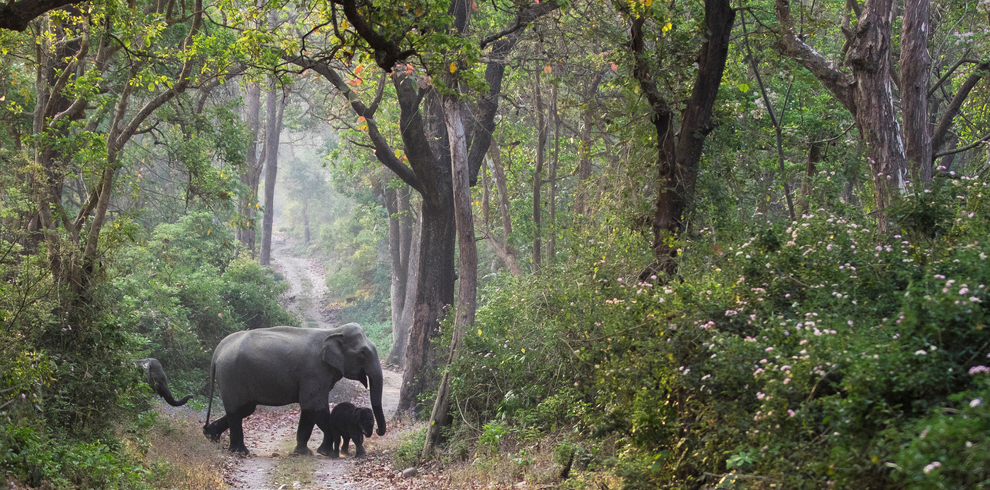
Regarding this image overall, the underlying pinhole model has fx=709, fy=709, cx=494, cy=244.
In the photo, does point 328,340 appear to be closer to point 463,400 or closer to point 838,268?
point 463,400

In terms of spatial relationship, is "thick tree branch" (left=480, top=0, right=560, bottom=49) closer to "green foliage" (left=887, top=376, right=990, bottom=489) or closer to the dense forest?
the dense forest

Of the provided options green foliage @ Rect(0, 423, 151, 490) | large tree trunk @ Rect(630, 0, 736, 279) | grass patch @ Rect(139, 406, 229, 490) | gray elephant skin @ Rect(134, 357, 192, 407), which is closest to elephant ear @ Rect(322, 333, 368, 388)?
grass patch @ Rect(139, 406, 229, 490)

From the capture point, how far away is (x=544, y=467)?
21.5 ft

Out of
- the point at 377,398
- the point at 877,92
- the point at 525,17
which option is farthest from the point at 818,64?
the point at 377,398

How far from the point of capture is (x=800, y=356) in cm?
402

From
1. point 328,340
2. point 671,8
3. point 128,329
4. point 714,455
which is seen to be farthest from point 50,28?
point 714,455

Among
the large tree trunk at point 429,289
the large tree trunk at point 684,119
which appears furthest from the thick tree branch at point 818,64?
the large tree trunk at point 429,289

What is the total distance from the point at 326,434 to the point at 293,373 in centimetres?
120

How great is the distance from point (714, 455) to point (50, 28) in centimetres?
930

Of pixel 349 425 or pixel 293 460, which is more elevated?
pixel 349 425

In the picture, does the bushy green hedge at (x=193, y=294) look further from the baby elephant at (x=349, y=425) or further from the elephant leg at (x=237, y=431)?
the baby elephant at (x=349, y=425)

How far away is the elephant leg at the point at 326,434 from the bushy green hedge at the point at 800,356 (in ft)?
15.6

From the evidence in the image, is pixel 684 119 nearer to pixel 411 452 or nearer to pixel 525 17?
pixel 525 17

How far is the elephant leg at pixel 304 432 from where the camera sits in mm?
11242
